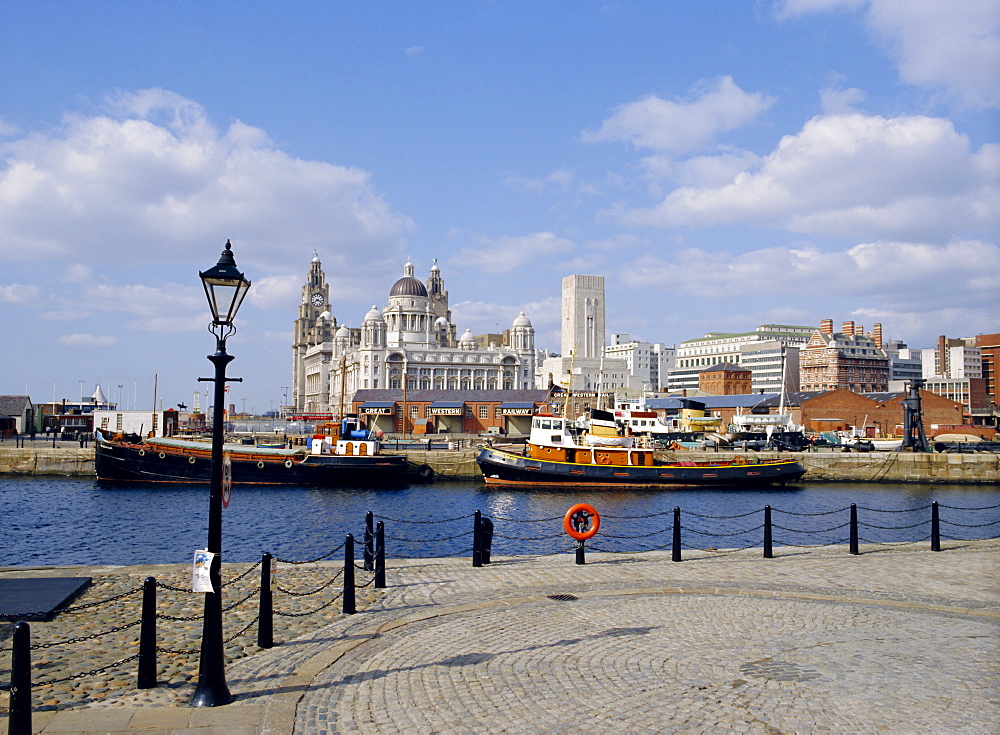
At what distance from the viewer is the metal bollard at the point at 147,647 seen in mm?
8961

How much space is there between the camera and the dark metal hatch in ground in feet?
37.6

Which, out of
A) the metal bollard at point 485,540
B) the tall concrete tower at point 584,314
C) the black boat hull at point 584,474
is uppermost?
the tall concrete tower at point 584,314

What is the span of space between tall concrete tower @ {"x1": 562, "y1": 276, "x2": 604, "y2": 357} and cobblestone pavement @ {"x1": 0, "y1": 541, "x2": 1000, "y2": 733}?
17903 centimetres

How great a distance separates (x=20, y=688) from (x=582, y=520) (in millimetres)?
11856

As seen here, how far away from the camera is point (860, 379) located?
493 feet

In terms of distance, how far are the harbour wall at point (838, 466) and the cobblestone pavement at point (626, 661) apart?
40338 millimetres

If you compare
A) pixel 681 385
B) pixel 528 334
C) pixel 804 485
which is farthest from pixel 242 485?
pixel 681 385

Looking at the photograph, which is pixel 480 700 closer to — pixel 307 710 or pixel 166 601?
pixel 307 710

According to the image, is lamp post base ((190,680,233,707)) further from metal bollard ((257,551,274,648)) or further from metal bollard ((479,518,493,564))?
metal bollard ((479,518,493,564))

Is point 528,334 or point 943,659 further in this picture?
point 528,334

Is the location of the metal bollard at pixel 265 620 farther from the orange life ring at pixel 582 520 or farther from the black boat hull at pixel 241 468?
the black boat hull at pixel 241 468

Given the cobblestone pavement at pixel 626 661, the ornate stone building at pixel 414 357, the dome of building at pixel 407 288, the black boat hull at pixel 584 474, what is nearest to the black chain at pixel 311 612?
the cobblestone pavement at pixel 626 661

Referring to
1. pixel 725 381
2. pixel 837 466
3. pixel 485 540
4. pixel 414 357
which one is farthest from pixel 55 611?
pixel 725 381

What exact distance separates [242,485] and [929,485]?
147ft
